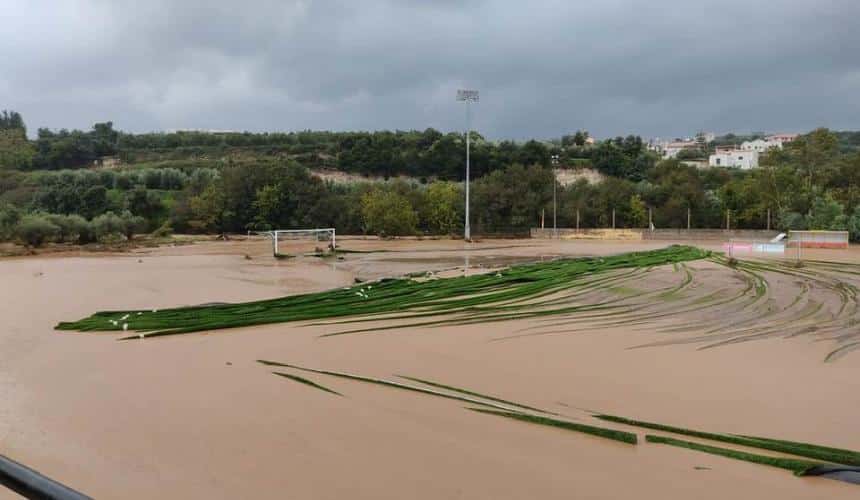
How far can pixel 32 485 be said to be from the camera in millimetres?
1453

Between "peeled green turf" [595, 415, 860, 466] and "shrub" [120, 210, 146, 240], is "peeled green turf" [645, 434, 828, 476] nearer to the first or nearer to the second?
"peeled green turf" [595, 415, 860, 466]

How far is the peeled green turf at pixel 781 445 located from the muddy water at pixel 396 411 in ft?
0.79

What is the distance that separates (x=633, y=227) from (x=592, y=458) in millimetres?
37064

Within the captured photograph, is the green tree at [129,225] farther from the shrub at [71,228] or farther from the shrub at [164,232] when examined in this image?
the shrub at [71,228]

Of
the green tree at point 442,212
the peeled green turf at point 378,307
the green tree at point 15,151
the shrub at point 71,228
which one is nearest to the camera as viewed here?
the peeled green turf at point 378,307

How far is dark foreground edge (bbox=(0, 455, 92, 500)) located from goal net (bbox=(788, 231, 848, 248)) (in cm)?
2804

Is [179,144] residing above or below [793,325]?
above

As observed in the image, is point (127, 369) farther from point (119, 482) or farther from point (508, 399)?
point (508, 399)

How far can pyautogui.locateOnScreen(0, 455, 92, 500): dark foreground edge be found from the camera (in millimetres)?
1374

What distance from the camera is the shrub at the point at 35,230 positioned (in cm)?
2712

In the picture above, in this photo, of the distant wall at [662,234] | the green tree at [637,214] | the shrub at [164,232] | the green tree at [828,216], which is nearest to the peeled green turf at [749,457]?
the green tree at [828,216]

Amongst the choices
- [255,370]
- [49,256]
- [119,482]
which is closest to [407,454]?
[119,482]

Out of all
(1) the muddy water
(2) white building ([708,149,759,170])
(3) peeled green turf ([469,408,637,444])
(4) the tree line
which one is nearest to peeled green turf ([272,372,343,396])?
(1) the muddy water

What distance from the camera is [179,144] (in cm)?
8944
